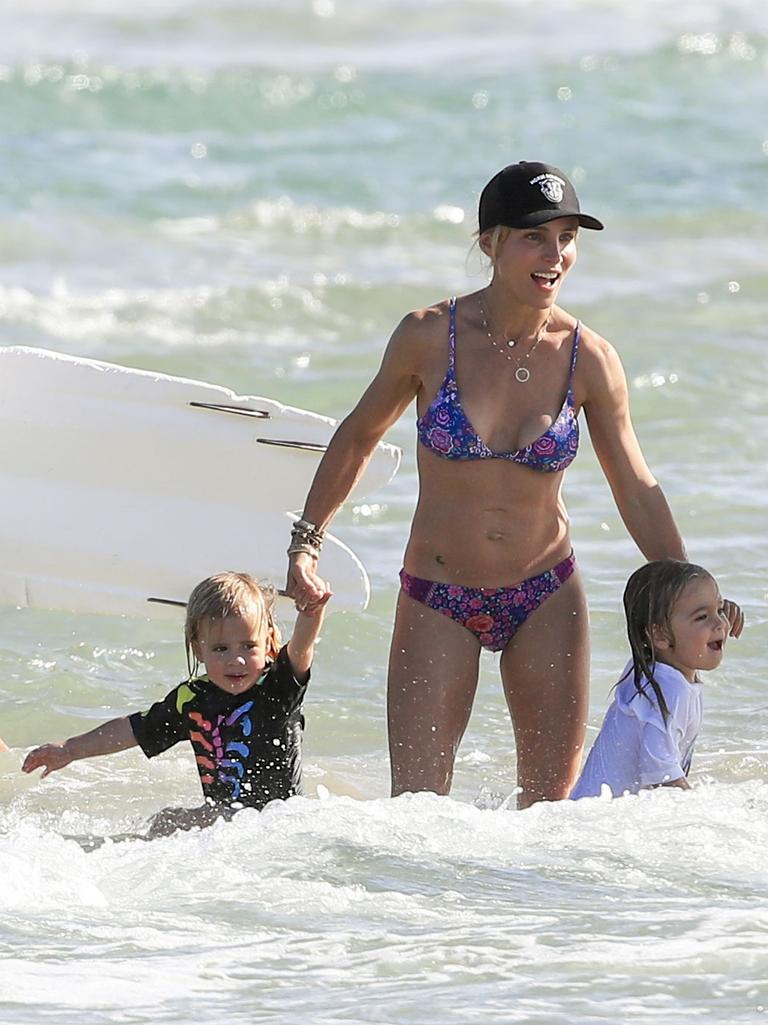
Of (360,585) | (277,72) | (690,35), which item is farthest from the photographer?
(690,35)

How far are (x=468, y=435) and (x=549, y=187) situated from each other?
68 cm

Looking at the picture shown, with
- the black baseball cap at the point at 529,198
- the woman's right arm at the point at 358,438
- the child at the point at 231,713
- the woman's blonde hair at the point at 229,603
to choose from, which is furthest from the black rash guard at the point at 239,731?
the black baseball cap at the point at 529,198

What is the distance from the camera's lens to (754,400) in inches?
393

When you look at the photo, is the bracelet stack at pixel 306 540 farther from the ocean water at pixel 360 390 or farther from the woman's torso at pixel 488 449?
the ocean water at pixel 360 390

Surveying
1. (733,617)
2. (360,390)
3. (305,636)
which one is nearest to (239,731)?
(305,636)

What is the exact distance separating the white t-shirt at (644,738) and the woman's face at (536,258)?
1048 millimetres

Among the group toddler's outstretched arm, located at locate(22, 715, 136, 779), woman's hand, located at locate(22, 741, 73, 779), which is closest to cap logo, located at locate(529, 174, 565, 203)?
toddler's outstretched arm, located at locate(22, 715, 136, 779)

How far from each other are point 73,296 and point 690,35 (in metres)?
13.8

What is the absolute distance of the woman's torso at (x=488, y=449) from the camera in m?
4.73

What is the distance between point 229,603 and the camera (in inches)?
191

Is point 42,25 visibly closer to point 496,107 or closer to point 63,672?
point 496,107

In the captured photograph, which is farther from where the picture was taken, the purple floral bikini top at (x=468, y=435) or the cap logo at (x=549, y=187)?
the purple floral bikini top at (x=468, y=435)

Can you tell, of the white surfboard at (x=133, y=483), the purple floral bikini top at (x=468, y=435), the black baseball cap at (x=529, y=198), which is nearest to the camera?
the black baseball cap at (x=529, y=198)

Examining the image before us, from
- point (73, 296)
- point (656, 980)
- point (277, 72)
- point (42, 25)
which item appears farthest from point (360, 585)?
point (42, 25)
